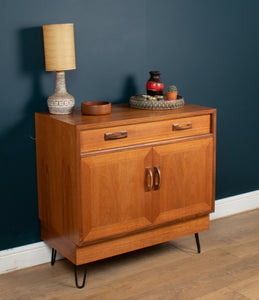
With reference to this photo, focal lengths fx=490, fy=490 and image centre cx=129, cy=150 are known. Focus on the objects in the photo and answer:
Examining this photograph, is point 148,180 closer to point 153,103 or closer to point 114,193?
point 114,193

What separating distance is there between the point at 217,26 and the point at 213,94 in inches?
18.1

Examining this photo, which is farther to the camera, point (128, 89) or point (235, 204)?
point (235, 204)

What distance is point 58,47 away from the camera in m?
2.49

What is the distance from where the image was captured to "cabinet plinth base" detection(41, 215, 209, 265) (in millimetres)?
2562

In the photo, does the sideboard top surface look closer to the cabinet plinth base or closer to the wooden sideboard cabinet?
the wooden sideboard cabinet

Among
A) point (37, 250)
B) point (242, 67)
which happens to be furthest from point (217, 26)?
point (37, 250)

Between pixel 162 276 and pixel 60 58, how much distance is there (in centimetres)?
131

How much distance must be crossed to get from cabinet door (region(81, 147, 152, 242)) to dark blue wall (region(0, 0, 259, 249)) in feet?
1.56

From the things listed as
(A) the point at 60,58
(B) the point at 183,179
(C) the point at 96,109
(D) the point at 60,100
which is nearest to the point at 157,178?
(B) the point at 183,179

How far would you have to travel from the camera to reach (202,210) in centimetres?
290

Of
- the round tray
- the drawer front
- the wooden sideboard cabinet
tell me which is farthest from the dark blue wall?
the drawer front

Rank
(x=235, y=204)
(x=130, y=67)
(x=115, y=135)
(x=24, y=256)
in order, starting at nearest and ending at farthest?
(x=115, y=135), (x=24, y=256), (x=130, y=67), (x=235, y=204)

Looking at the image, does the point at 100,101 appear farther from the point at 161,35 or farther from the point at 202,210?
the point at 202,210

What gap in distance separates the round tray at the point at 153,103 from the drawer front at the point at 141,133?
0.12 meters
